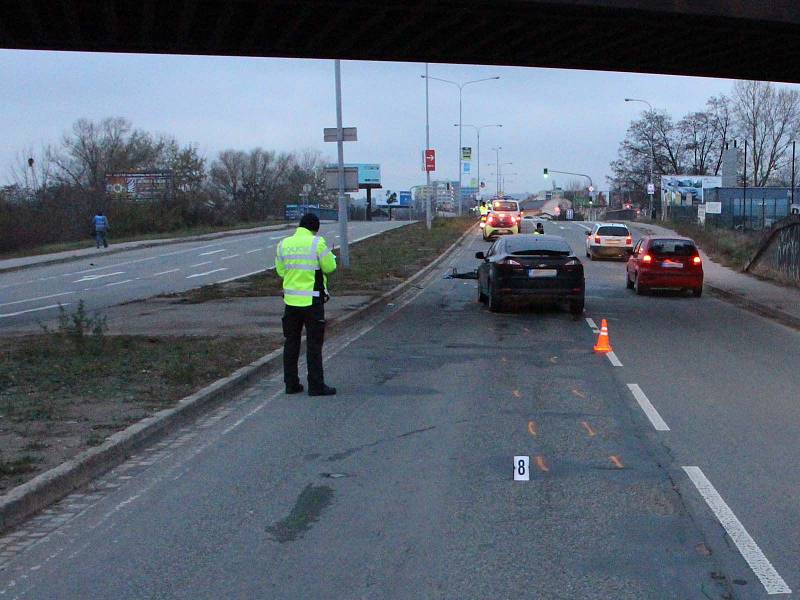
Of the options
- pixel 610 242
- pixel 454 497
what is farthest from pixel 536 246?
pixel 610 242

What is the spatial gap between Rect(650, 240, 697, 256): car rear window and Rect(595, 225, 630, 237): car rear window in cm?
1523

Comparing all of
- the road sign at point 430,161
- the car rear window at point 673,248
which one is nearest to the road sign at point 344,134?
the car rear window at point 673,248

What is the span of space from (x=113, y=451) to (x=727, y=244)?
36627 millimetres

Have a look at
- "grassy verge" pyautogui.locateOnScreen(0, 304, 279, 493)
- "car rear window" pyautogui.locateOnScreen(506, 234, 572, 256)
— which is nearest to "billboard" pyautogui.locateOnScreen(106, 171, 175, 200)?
"car rear window" pyautogui.locateOnScreen(506, 234, 572, 256)

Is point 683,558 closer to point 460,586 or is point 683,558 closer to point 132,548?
point 460,586

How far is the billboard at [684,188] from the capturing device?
7825cm

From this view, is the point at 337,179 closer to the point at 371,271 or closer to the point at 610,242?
the point at 371,271

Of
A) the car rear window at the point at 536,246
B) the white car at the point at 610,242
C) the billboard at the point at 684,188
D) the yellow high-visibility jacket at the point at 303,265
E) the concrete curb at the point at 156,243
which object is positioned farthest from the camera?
the billboard at the point at 684,188

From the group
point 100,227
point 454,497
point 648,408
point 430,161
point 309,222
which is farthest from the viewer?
point 430,161

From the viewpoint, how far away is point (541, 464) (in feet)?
25.9

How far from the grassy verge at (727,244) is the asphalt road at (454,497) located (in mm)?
24882

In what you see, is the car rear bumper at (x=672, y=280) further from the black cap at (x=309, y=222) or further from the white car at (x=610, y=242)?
the black cap at (x=309, y=222)

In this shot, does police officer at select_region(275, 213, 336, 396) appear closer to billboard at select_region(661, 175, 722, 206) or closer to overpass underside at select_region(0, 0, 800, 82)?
overpass underside at select_region(0, 0, 800, 82)

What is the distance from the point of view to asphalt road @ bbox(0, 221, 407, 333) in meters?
24.9
